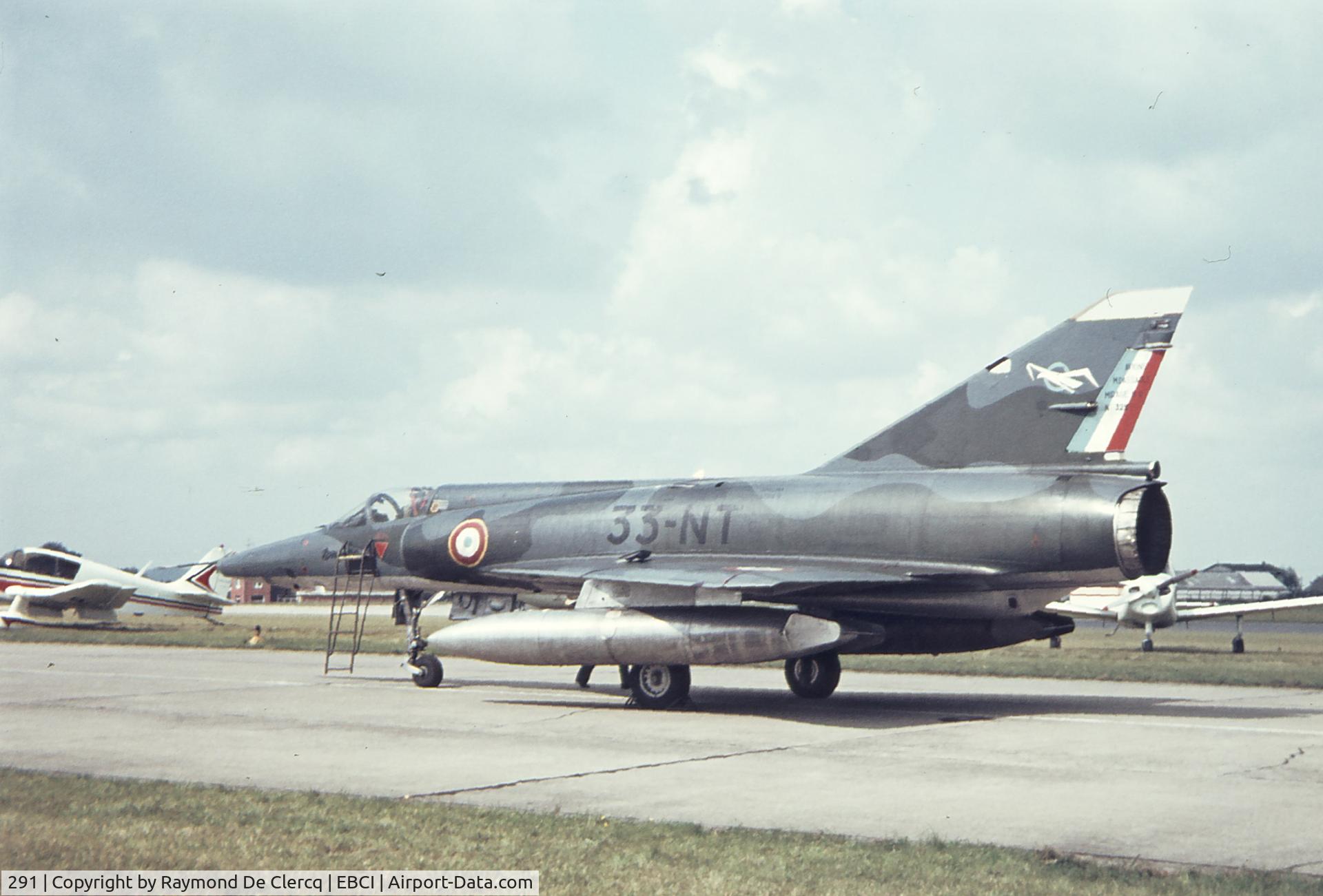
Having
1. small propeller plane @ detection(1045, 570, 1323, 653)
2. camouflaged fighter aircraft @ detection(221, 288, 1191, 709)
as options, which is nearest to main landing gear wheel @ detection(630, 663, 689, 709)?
camouflaged fighter aircraft @ detection(221, 288, 1191, 709)

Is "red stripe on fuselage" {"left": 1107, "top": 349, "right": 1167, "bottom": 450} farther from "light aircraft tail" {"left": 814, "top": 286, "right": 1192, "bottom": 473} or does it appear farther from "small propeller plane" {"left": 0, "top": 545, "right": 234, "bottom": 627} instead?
"small propeller plane" {"left": 0, "top": 545, "right": 234, "bottom": 627}

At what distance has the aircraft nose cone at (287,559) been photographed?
63.3 ft

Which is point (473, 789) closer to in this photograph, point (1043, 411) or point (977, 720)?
point (977, 720)

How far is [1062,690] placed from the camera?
682 inches

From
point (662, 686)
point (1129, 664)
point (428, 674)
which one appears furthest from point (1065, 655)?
point (428, 674)

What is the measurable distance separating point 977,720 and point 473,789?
258 inches

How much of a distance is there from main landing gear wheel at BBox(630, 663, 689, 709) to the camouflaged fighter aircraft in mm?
20

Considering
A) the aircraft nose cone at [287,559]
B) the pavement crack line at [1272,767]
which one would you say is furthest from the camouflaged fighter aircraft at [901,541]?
the aircraft nose cone at [287,559]

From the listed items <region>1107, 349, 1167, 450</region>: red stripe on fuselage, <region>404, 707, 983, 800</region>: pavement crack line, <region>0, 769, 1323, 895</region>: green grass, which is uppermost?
<region>1107, 349, 1167, 450</region>: red stripe on fuselage

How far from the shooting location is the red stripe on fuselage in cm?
1358

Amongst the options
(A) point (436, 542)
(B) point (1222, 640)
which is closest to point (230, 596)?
(B) point (1222, 640)

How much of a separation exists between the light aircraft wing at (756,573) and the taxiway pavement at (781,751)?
1.44 meters

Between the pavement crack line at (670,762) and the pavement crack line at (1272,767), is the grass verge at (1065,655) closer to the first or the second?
the pavement crack line at (670,762)

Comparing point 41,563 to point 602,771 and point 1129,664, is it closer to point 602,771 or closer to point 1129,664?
point 1129,664
